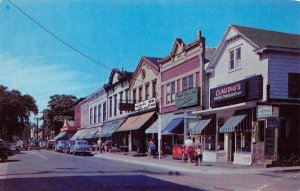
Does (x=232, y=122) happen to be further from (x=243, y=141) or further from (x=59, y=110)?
(x=59, y=110)

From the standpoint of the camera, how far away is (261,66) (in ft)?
79.1

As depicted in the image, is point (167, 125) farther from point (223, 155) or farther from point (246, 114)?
point (246, 114)

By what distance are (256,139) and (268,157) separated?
1.22 meters

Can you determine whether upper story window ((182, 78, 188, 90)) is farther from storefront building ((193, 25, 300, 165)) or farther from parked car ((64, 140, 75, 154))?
parked car ((64, 140, 75, 154))

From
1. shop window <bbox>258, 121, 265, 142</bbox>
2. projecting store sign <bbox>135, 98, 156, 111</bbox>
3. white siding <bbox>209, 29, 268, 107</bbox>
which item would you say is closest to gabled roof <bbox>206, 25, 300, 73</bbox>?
white siding <bbox>209, 29, 268, 107</bbox>

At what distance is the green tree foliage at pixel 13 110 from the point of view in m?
49.5

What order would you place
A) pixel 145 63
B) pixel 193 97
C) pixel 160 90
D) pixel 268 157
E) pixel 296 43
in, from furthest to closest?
pixel 145 63
pixel 160 90
pixel 193 97
pixel 296 43
pixel 268 157

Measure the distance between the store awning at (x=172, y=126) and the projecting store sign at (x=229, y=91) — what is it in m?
4.38

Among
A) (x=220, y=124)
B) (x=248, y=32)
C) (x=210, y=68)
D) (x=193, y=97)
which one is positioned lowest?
(x=220, y=124)

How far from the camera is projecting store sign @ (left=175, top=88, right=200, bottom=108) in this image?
30688mm

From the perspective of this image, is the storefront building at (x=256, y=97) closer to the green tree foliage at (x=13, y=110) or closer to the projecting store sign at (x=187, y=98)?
the projecting store sign at (x=187, y=98)

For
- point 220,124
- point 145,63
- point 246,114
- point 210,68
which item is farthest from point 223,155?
point 145,63

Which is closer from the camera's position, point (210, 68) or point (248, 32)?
point (248, 32)

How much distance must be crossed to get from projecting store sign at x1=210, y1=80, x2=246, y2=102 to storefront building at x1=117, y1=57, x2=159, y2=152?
35.6ft
